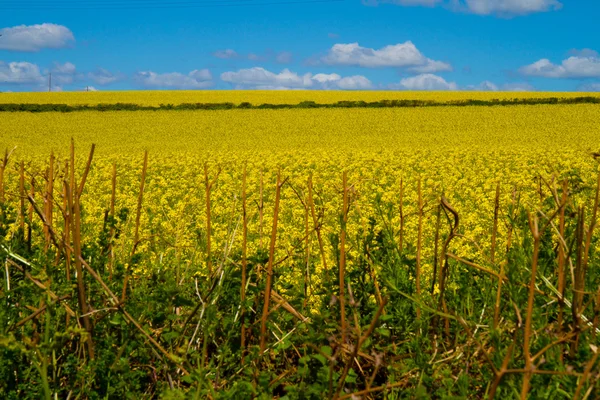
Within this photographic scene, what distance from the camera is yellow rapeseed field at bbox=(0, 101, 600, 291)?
5.38 meters

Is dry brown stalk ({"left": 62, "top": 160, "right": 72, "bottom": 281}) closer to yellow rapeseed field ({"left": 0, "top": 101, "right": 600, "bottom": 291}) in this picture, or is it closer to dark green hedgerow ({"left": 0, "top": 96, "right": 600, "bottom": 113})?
yellow rapeseed field ({"left": 0, "top": 101, "right": 600, "bottom": 291})

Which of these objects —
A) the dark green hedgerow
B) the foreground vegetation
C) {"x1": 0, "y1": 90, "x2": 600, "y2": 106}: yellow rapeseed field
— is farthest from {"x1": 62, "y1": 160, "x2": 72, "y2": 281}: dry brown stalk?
{"x1": 0, "y1": 90, "x2": 600, "y2": 106}: yellow rapeseed field

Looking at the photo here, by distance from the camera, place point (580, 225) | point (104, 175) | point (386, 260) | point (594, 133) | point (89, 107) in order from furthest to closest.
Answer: point (89, 107) → point (594, 133) → point (104, 175) → point (386, 260) → point (580, 225)

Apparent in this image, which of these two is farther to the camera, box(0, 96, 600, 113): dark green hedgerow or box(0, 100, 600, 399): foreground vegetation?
box(0, 96, 600, 113): dark green hedgerow

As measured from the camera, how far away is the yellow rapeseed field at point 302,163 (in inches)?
212

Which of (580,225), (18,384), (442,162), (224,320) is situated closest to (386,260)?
(224,320)

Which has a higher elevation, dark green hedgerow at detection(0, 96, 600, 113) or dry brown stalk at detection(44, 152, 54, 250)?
dark green hedgerow at detection(0, 96, 600, 113)

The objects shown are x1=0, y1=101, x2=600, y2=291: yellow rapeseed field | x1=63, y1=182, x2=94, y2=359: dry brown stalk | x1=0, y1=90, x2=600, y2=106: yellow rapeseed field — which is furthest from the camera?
x1=0, y1=90, x2=600, y2=106: yellow rapeseed field

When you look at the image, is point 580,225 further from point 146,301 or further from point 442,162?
point 442,162

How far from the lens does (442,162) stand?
675 inches

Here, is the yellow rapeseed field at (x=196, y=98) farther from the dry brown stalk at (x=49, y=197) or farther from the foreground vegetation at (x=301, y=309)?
the dry brown stalk at (x=49, y=197)

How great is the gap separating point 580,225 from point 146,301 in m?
1.75

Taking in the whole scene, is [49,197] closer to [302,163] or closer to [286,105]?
[302,163]

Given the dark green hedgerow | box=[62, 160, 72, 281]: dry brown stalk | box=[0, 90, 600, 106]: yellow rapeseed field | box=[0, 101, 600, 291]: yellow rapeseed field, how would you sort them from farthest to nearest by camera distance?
1. box=[0, 90, 600, 106]: yellow rapeseed field
2. the dark green hedgerow
3. box=[0, 101, 600, 291]: yellow rapeseed field
4. box=[62, 160, 72, 281]: dry brown stalk
